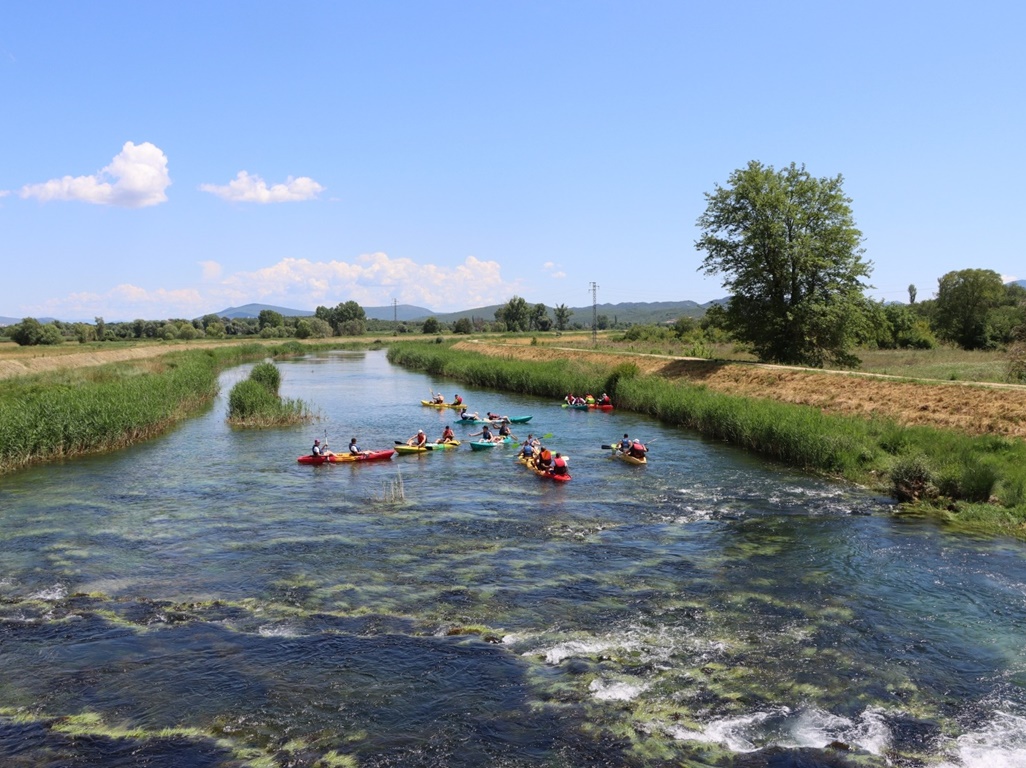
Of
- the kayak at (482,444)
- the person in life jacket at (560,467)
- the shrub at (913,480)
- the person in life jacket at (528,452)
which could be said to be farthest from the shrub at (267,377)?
the shrub at (913,480)

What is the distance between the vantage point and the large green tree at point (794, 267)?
4866cm

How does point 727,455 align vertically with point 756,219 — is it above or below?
below

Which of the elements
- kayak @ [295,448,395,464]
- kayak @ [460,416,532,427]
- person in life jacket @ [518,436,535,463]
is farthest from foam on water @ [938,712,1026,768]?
kayak @ [460,416,532,427]

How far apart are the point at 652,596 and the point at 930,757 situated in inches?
258

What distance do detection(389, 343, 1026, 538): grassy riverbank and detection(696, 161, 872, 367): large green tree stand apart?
9340 mm

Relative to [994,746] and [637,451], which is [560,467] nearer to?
[637,451]

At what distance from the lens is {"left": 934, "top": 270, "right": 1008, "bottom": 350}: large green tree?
6994 centimetres

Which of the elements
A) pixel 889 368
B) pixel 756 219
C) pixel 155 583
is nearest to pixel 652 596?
pixel 155 583

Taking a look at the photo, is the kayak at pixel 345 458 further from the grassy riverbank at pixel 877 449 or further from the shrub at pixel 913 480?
the shrub at pixel 913 480

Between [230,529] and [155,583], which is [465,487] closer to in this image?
[230,529]

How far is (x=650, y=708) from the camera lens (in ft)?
38.0

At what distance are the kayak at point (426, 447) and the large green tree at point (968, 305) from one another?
56.4 m

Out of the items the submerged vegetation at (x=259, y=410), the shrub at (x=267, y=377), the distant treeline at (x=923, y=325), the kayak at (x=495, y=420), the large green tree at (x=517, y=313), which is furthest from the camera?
the large green tree at (x=517, y=313)

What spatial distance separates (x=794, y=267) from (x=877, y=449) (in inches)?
1005
